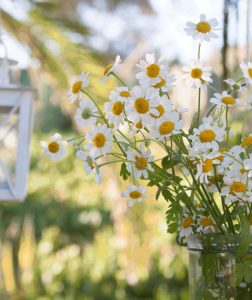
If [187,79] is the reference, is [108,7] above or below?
above

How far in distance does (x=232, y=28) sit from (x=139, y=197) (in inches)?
26.4

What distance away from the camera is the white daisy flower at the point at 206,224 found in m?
0.71

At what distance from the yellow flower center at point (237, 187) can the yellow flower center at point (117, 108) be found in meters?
0.15

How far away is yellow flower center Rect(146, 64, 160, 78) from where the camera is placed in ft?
2.29

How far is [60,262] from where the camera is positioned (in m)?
3.41

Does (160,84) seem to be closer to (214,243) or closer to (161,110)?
(161,110)

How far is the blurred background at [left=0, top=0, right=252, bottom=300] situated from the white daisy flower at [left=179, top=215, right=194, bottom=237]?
202 mm

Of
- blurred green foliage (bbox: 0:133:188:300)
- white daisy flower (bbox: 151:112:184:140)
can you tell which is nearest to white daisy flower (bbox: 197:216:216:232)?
white daisy flower (bbox: 151:112:184:140)

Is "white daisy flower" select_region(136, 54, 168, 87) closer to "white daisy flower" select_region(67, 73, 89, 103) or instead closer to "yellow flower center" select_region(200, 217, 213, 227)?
"white daisy flower" select_region(67, 73, 89, 103)

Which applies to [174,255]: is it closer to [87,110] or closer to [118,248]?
[118,248]

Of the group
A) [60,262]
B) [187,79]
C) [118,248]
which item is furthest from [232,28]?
[60,262]

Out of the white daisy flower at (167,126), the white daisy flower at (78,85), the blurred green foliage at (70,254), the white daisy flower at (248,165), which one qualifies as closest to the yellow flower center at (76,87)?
the white daisy flower at (78,85)

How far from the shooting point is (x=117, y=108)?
0.70 meters

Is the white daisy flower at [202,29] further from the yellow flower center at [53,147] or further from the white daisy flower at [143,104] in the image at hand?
the yellow flower center at [53,147]
